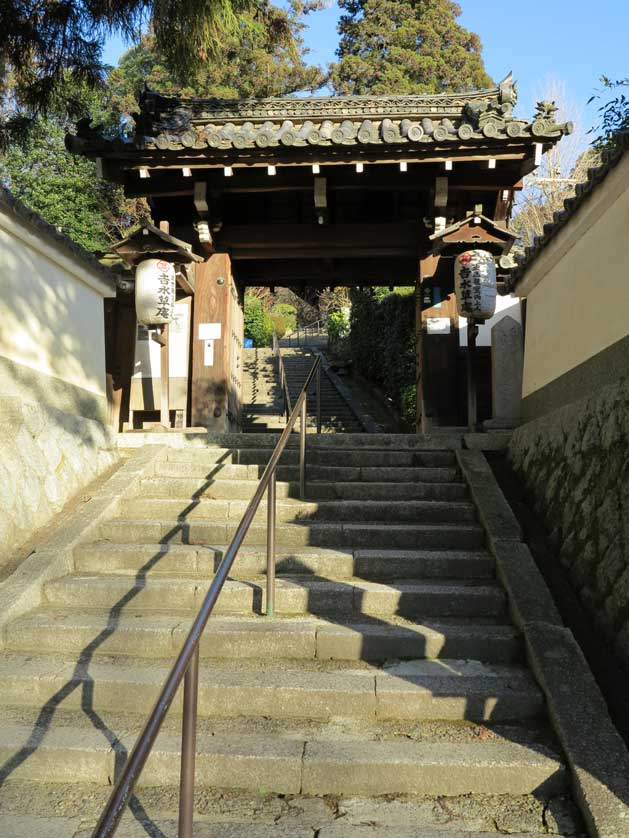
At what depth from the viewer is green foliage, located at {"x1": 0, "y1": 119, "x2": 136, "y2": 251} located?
19.8 meters

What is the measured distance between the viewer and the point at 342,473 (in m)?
6.15

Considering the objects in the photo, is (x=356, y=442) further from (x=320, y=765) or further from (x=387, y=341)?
(x=387, y=341)

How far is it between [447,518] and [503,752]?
8.01 ft

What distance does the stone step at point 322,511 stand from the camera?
531 cm

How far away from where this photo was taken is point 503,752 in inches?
116

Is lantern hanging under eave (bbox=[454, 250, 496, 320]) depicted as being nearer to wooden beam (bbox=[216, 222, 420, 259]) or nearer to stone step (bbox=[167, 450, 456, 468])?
wooden beam (bbox=[216, 222, 420, 259])

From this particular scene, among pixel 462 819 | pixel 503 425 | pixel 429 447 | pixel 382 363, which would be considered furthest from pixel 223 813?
pixel 382 363

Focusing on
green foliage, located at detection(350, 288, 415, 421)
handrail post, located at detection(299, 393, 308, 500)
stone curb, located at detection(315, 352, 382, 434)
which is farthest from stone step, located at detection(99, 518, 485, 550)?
green foliage, located at detection(350, 288, 415, 421)

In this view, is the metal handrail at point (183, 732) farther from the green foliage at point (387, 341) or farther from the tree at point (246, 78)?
the tree at point (246, 78)

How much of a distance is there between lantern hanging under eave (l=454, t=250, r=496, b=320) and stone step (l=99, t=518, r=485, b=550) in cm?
321

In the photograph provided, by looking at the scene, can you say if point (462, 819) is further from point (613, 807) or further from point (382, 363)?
point (382, 363)

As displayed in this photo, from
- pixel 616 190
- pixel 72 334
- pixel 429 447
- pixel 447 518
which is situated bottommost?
pixel 447 518

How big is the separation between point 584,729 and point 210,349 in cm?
675

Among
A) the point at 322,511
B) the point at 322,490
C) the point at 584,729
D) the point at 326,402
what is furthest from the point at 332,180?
the point at 326,402
